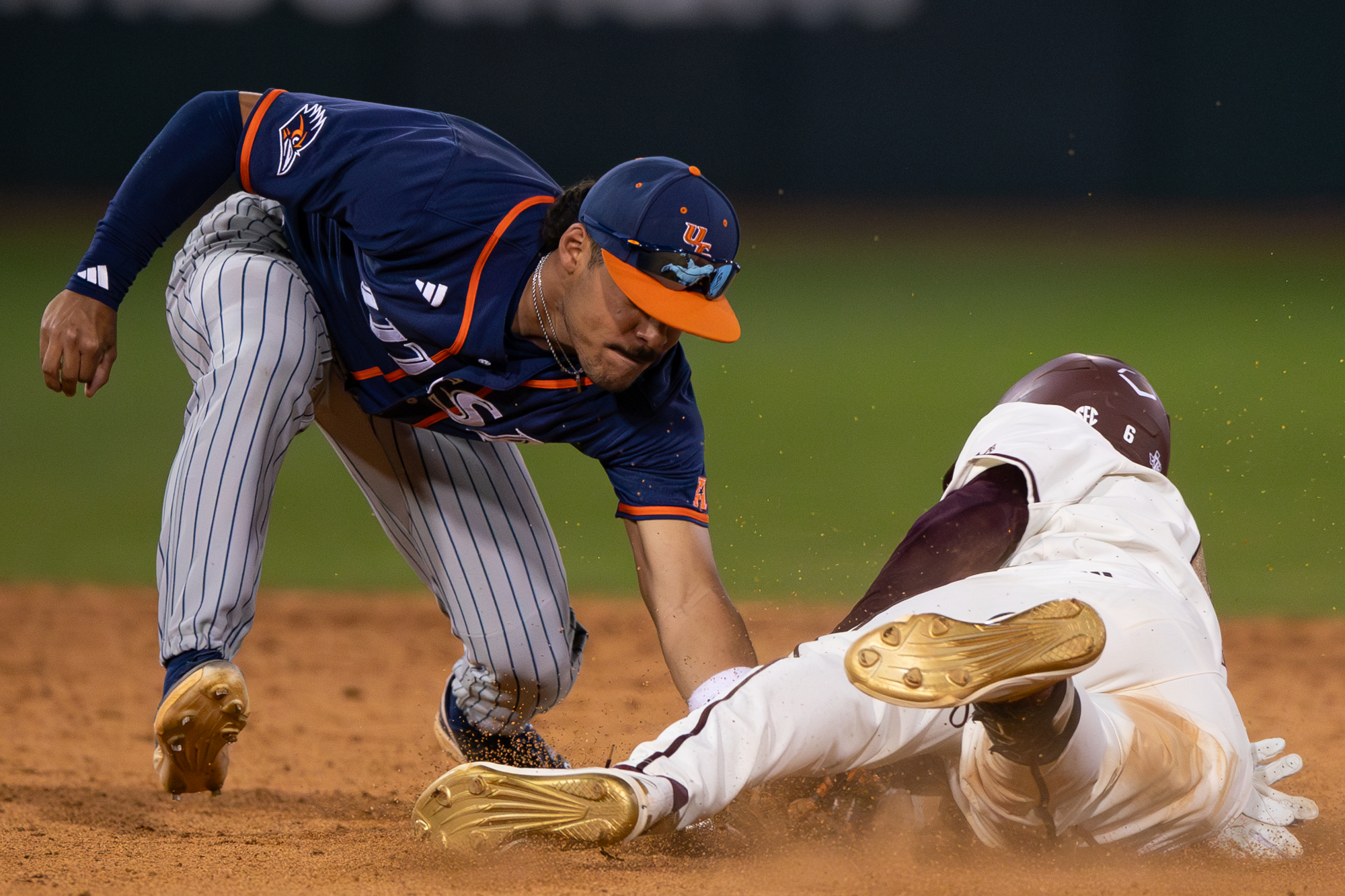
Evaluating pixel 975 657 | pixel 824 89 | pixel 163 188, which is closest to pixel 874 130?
pixel 824 89

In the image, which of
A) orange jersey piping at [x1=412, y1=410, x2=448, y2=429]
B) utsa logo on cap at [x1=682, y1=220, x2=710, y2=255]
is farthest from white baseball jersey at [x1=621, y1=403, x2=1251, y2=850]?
orange jersey piping at [x1=412, y1=410, x2=448, y2=429]

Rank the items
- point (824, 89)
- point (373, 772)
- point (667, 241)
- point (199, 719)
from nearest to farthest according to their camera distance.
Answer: point (199, 719) < point (667, 241) < point (373, 772) < point (824, 89)

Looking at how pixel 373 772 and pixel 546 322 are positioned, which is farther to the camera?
pixel 373 772

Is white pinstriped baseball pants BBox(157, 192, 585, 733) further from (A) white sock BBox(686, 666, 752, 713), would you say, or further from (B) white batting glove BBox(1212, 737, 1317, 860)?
(B) white batting glove BBox(1212, 737, 1317, 860)

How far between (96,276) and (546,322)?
940 mm

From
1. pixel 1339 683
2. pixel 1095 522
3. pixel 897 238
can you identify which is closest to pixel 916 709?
pixel 1095 522

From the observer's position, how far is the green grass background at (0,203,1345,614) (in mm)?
6258

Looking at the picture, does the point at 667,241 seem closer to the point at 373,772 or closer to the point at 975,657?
the point at 975,657

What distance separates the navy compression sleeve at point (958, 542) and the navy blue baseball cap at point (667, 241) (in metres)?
0.53

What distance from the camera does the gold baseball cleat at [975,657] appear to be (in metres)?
1.76

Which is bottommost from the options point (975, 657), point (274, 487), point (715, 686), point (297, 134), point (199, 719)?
point (715, 686)

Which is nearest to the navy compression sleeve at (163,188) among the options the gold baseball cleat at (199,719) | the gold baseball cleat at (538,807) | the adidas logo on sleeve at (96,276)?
the adidas logo on sleeve at (96,276)

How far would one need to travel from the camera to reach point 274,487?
300 centimetres

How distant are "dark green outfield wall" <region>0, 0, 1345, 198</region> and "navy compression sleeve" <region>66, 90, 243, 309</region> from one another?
13224 mm
